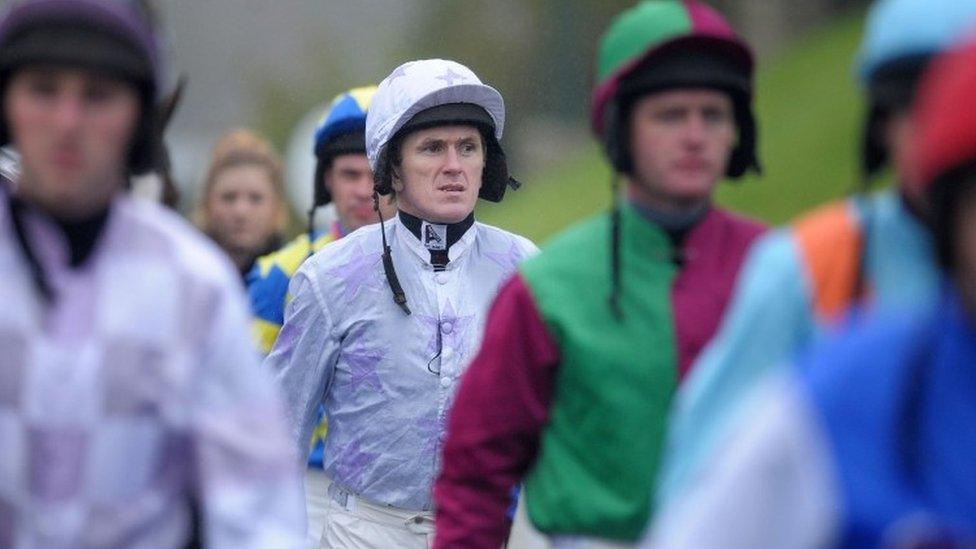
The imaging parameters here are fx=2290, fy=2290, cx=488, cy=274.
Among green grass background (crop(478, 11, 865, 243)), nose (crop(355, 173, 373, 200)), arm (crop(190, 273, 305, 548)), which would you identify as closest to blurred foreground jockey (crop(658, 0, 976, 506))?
arm (crop(190, 273, 305, 548))

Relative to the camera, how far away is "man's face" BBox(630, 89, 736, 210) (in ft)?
17.0

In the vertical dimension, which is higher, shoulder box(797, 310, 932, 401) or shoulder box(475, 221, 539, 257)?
shoulder box(797, 310, 932, 401)

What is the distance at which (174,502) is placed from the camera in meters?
4.30

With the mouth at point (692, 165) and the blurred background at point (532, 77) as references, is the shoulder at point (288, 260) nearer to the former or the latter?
the mouth at point (692, 165)

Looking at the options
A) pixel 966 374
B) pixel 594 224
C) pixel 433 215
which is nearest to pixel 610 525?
pixel 594 224

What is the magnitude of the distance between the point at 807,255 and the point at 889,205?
19 cm

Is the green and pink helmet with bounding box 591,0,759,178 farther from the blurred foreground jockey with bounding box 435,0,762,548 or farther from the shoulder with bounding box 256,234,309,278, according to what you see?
the shoulder with bounding box 256,234,309,278

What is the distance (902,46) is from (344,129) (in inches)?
217

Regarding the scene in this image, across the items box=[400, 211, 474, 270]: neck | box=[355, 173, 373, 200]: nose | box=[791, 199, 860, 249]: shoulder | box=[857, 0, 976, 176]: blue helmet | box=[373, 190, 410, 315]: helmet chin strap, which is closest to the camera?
box=[791, 199, 860, 249]: shoulder

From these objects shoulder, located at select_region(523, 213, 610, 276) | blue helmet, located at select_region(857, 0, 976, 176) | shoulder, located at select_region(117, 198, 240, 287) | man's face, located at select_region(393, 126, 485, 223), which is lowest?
man's face, located at select_region(393, 126, 485, 223)

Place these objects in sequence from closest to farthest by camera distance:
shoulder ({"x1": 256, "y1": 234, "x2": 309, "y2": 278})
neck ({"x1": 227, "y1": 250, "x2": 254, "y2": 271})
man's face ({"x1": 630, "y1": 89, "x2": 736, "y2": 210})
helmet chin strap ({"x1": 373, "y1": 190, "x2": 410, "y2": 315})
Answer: man's face ({"x1": 630, "y1": 89, "x2": 736, "y2": 210}) → helmet chin strap ({"x1": 373, "y1": 190, "x2": 410, "y2": 315}) → shoulder ({"x1": 256, "y1": 234, "x2": 309, "y2": 278}) → neck ({"x1": 227, "y1": 250, "x2": 254, "y2": 271})

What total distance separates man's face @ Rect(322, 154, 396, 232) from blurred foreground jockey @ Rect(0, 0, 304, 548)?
483cm

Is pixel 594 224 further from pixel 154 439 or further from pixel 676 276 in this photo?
pixel 154 439

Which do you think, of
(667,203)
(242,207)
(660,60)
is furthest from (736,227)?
(242,207)
